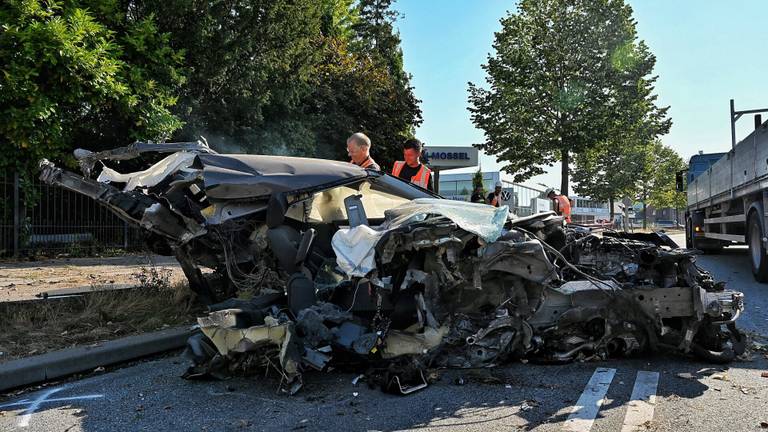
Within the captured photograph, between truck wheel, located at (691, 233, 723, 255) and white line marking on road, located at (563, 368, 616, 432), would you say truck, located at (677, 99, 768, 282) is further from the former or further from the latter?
white line marking on road, located at (563, 368, 616, 432)

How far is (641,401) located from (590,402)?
1.05 ft

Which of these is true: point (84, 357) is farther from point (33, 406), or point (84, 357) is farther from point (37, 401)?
point (33, 406)

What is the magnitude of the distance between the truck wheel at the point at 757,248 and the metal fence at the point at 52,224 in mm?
10312

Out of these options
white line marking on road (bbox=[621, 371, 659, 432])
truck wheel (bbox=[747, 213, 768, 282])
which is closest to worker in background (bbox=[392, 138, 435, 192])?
white line marking on road (bbox=[621, 371, 659, 432])

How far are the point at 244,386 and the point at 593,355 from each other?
2579 mm

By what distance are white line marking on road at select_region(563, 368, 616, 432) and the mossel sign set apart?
1928 centimetres

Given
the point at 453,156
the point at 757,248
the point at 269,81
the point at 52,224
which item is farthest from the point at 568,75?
the point at 52,224

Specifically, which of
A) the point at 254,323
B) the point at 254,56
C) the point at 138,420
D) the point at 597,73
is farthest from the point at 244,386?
the point at 597,73

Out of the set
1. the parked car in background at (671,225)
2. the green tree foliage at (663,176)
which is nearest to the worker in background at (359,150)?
the green tree foliage at (663,176)

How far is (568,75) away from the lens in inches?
770

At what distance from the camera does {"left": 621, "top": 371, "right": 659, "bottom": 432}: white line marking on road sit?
295 centimetres

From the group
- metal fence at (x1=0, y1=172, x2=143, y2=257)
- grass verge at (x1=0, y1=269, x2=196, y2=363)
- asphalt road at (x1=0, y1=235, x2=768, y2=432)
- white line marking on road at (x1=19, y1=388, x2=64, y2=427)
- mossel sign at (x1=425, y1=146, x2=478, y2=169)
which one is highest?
mossel sign at (x1=425, y1=146, x2=478, y2=169)

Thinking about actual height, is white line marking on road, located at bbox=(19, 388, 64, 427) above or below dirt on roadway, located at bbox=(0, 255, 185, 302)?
below

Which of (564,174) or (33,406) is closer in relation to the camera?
(33,406)
